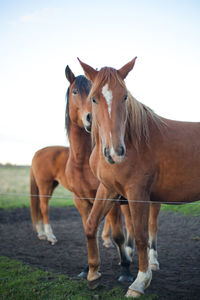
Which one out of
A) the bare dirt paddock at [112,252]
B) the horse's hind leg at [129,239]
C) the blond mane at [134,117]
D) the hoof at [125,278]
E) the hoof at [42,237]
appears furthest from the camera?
the hoof at [42,237]

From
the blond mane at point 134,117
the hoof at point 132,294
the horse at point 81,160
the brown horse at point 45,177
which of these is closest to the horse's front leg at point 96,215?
the hoof at point 132,294

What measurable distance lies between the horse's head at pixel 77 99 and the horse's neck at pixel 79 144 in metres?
0.14

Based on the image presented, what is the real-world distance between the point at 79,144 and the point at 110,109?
193 centimetres

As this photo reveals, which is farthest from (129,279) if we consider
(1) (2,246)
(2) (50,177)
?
(2) (50,177)

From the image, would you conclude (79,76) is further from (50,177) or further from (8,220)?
(8,220)

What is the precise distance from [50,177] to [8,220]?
2864mm

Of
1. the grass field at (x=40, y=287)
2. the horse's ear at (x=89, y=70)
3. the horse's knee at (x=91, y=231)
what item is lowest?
the grass field at (x=40, y=287)

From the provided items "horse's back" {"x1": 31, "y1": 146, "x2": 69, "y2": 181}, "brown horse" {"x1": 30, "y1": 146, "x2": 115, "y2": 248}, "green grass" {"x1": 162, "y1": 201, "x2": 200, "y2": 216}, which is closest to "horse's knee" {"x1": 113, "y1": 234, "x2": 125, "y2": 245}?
"brown horse" {"x1": 30, "y1": 146, "x2": 115, "y2": 248}

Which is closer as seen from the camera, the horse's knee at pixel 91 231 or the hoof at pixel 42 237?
the horse's knee at pixel 91 231

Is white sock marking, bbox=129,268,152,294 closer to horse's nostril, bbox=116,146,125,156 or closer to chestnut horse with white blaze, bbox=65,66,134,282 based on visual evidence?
chestnut horse with white blaze, bbox=65,66,134,282

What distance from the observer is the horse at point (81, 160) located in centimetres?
419

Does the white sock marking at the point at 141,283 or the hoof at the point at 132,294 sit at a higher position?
the white sock marking at the point at 141,283

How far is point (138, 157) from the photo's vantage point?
10.3 ft

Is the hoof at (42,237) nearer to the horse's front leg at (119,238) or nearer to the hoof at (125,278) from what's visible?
the horse's front leg at (119,238)
